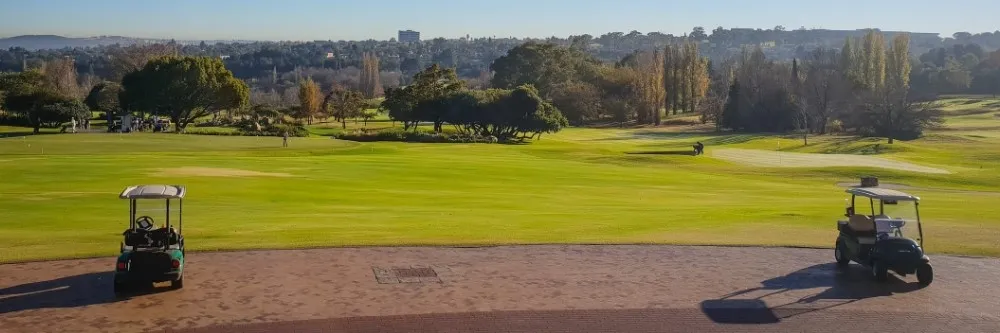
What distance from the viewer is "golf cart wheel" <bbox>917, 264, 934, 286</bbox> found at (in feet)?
60.1

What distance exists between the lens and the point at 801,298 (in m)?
17.5

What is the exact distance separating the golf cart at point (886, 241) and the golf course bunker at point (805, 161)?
123 ft

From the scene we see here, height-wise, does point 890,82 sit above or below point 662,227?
above

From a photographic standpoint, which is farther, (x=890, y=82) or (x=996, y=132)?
A: (x=890, y=82)

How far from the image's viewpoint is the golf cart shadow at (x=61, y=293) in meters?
15.9

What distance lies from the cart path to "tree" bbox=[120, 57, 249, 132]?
2506 inches

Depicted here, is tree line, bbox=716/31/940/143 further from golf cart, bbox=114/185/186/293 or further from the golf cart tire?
the golf cart tire

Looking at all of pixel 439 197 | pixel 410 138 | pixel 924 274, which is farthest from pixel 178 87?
pixel 924 274

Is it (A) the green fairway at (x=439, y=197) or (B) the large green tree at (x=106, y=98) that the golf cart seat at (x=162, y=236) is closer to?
(A) the green fairway at (x=439, y=197)

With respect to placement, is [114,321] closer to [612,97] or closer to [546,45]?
[612,97]

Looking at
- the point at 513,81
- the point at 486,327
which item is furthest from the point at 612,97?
the point at 486,327

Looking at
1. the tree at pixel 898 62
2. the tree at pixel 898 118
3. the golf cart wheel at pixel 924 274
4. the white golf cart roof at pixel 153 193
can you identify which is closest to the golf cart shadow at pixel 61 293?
the white golf cart roof at pixel 153 193

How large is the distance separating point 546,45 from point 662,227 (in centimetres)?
12713

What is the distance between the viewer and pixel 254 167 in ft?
138
